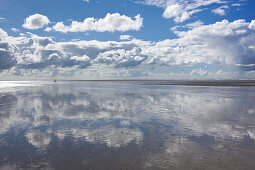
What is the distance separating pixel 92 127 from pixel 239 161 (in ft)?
34.6

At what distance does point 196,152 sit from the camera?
382 inches

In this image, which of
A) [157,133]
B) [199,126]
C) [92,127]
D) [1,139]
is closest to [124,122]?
[92,127]

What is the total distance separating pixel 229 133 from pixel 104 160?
9865 mm

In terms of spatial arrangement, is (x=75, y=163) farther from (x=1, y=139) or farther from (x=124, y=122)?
(x=124, y=122)

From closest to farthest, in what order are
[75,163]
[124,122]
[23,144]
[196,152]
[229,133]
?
[75,163], [196,152], [23,144], [229,133], [124,122]

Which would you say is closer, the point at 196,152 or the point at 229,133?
the point at 196,152

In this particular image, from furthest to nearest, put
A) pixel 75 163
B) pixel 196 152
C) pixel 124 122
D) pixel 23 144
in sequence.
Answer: pixel 124 122 → pixel 23 144 → pixel 196 152 → pixel 75 163

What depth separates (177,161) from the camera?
8.62m

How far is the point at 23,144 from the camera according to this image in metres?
10.9

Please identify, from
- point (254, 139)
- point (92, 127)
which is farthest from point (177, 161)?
point (92, 127)

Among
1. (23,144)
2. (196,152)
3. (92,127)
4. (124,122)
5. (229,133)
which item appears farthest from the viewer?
(124,122)

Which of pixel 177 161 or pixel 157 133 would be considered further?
pixel 157 133

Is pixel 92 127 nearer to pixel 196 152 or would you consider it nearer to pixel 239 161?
pixel 196 152

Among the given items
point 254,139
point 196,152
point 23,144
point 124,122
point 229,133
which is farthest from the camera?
point 124,122
